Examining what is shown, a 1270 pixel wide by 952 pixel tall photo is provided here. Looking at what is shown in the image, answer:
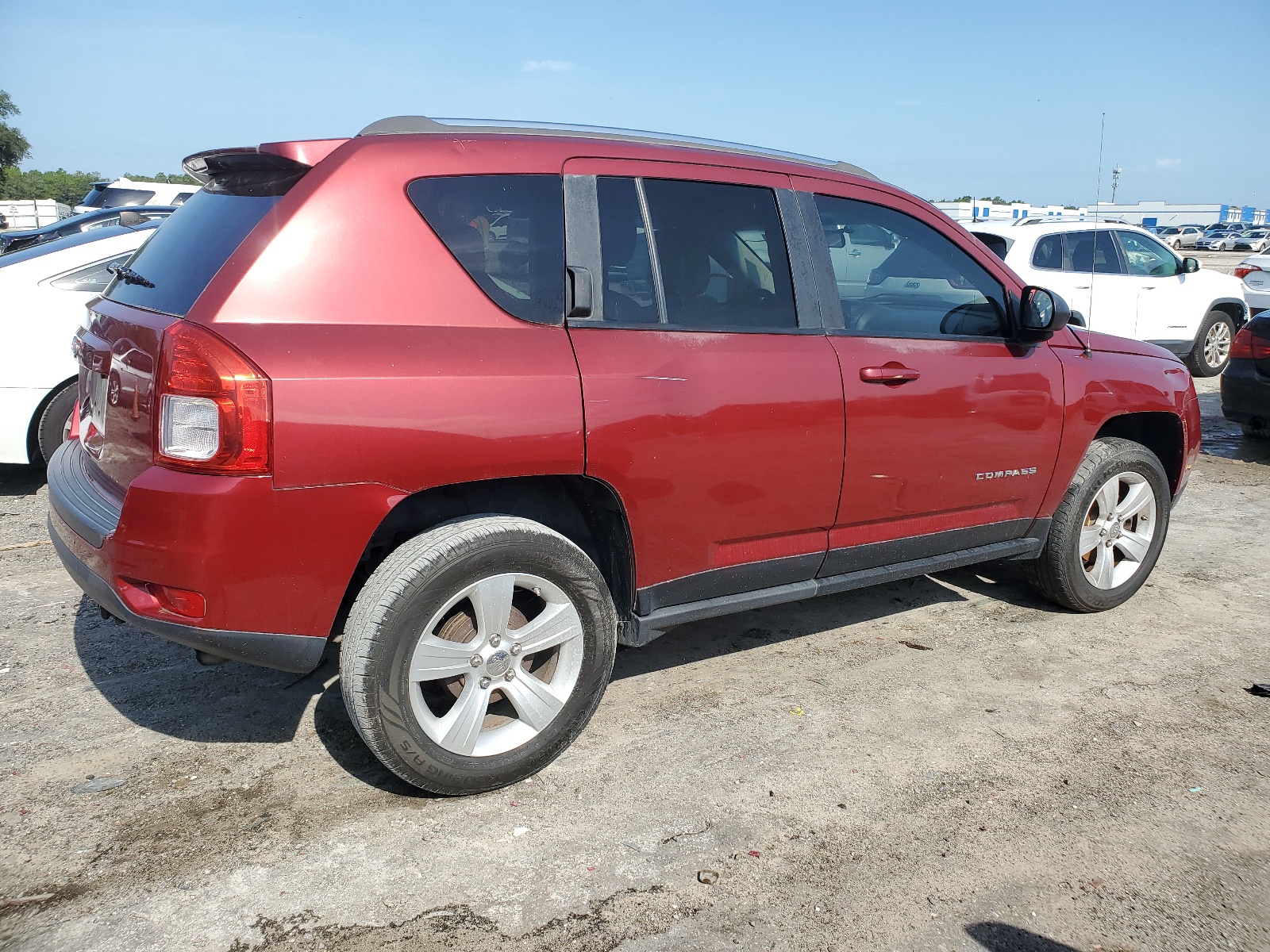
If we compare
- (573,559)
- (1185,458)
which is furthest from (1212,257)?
(573,559)

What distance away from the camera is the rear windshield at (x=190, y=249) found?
2787 millimetres

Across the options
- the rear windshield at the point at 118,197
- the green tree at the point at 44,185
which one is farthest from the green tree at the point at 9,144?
the rear windshield at the point at 118,197

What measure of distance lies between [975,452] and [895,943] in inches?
80.5

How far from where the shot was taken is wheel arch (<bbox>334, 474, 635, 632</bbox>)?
3.02 metres

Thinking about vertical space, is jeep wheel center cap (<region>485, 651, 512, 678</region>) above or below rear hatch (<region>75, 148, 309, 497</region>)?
below

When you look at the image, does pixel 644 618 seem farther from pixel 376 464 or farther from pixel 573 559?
pixel 376 464

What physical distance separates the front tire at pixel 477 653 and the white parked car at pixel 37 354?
3.96 m

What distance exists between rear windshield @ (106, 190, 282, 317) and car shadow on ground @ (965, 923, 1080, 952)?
256 centimetres

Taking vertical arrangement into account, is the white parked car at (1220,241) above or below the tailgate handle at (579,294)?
above

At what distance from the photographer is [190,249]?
2.97m

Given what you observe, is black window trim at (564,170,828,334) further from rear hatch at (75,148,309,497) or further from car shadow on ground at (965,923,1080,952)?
car shadow on ground at (965,923,1080,952)

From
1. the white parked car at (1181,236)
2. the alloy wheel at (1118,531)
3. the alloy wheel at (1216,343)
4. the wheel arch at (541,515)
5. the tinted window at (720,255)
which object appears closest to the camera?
the wheel arch at (541,515)

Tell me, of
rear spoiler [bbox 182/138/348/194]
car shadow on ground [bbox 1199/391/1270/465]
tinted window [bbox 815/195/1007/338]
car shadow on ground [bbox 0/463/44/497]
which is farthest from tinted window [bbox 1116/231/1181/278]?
car shadow on ground [bbox 0/463/44/497]

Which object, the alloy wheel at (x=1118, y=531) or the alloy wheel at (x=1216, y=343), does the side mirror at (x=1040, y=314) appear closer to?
the alloy wheel at (x=1118, y=531)
